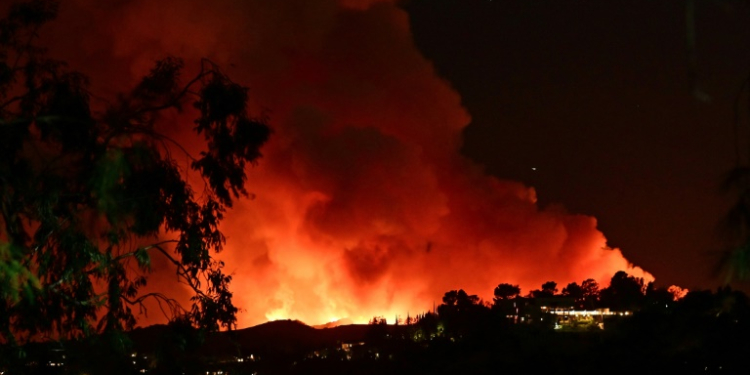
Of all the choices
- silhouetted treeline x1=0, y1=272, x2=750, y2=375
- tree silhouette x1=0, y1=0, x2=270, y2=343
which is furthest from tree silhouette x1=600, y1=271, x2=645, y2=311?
tree silhouette x1=0, y1=0, x2=270, y2=343

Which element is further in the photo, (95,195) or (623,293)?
(623,293)

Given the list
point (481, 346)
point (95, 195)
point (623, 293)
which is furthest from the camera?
point (623, 293)

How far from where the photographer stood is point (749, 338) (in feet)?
58.5

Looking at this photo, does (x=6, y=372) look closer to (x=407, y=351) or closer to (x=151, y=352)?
(x=151, y=352)

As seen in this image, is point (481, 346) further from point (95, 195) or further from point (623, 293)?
point (95, 195)

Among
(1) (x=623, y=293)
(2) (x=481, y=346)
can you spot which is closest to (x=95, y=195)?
(2) (x=481, y=346)

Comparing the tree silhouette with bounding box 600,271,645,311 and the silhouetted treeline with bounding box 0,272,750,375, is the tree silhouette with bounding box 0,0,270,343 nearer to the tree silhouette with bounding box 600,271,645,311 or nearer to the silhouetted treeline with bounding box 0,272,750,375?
the silhouetted treeline with bounding box 0,272,750,375

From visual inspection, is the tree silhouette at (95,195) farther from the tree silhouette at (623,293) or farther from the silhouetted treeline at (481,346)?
the tree silhouette at (623,293)

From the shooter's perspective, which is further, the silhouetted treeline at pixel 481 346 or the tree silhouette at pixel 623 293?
the tree silhouette at pixel 623 293

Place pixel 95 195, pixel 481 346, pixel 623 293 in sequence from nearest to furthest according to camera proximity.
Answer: pixel 95 195 → pixel 481 346 → pixel 623 293

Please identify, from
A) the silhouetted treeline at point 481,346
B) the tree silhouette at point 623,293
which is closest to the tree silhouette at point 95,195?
the silhouetted treeline at point 481,346

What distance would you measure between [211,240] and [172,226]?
51 cm

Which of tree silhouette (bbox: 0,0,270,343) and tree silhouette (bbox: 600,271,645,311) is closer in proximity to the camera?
tree silhouette (bbox: 0,0,270,343)

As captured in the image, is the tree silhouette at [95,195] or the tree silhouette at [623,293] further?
the tree silhouette at [623,293]
